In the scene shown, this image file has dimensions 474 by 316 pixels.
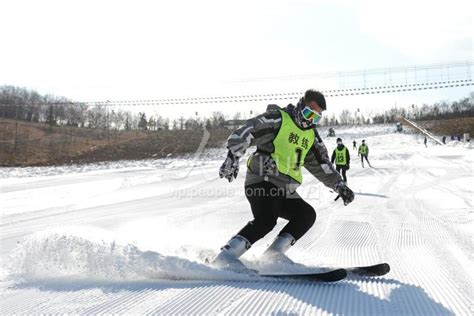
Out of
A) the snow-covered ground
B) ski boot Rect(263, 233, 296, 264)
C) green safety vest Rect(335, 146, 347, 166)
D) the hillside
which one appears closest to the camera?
the snow-covered ground

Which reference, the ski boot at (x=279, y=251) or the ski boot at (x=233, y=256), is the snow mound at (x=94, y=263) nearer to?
the ski boot at (x=233, y=256)

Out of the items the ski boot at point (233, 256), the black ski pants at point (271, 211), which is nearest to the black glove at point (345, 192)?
the black ski pants at point (271, 211)

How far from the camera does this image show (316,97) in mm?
3400

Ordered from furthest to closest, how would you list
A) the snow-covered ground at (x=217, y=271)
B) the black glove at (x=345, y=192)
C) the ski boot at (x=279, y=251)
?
the black glove at (x=345, y=192) < the ski boot at (x=279, y=251) < the snow-covered ground at (x=217, y=271)

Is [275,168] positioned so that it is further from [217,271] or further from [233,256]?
[217,271]

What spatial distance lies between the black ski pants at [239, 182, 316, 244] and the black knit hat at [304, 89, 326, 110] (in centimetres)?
78

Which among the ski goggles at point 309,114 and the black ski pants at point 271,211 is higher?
the ski goggles at point 309,114

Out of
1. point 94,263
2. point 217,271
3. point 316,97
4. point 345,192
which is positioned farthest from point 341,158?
point 94,263

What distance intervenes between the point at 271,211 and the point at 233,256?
481mm

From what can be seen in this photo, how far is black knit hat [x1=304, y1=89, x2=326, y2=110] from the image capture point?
3.39m

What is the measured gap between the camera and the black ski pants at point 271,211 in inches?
129

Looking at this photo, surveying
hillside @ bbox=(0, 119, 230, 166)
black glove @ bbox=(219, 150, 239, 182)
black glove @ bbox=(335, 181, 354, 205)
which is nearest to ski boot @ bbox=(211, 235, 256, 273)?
black glove @ bbox=(219, 150, 239, 182)

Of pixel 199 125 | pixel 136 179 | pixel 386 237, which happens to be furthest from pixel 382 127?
pixel 386 237

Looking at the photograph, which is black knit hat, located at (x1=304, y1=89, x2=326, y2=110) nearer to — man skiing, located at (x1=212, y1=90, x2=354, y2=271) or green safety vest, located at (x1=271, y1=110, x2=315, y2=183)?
man skiing, located at (x1=212, y1=90, x2=354, y2=271)
